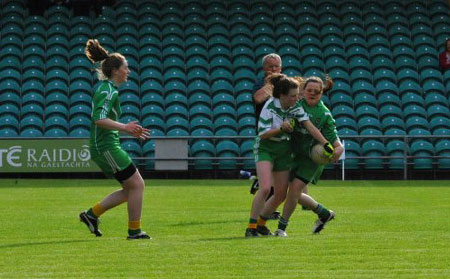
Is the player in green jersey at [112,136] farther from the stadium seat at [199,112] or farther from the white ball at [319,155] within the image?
the stadium seat at [199,112]

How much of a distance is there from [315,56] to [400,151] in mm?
5417

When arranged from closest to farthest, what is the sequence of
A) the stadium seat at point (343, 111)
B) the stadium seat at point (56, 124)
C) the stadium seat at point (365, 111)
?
the stadium seat at point (56, 124) → the stadium seat at point (343, 111) → the stadium seat at point (365, 111)

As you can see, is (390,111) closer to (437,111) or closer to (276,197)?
(437,111)

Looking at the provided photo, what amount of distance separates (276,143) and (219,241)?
4.34 ft

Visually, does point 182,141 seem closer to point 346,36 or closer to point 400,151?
point 400,151

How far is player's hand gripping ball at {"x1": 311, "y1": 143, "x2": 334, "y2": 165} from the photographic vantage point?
9.55 metres

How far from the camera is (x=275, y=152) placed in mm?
9867

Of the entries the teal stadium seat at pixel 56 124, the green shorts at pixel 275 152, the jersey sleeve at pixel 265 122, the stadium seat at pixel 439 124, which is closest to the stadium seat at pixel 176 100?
the teal stadium seat at pixel 56 124

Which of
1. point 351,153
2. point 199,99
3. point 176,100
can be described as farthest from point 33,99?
point 351,153

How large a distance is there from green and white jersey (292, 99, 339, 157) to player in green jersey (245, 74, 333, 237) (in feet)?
0.38

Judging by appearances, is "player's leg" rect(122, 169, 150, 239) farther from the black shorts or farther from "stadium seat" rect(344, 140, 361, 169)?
"stadium seat" rect(344, 140, 361, 169)

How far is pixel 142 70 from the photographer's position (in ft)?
91.1

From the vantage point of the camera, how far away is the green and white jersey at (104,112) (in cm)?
920

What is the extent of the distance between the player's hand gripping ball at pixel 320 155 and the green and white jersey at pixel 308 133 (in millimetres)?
147
